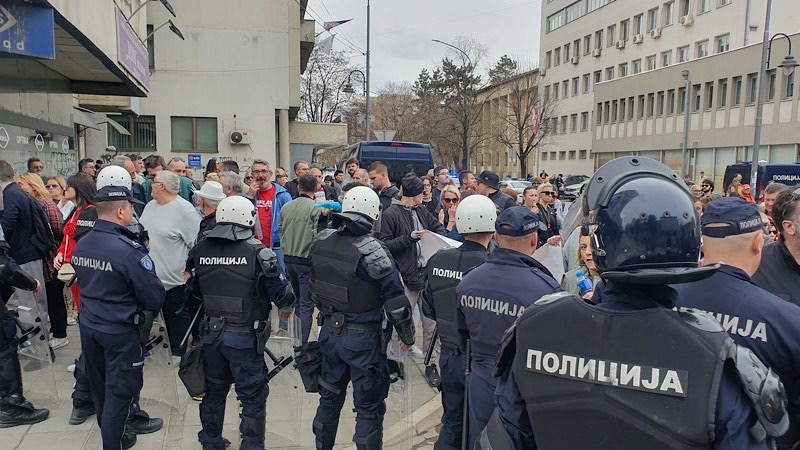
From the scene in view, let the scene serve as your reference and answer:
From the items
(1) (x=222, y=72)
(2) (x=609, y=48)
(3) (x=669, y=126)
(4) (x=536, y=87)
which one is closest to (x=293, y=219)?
(1) (x=222, y=72)

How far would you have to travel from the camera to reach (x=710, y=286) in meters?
2.38

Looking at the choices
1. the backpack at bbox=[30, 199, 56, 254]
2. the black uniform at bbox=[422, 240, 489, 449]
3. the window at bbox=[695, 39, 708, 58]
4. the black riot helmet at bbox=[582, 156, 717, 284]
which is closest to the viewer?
the black riot helmet at bbox=[582, 156, 717, 284]

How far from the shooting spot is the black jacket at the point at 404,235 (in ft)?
20.6

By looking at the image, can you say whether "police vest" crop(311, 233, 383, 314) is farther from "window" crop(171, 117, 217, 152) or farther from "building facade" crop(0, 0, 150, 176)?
"window" crop(171, 117, 217, 152)

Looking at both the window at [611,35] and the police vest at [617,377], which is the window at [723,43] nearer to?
the window at [611,35]

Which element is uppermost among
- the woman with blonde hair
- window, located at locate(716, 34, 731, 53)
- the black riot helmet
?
window, located at locate(716, 34, 731, 53)

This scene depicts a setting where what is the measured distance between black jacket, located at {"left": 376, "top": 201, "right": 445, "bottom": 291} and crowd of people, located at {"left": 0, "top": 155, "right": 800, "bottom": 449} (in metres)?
0.02

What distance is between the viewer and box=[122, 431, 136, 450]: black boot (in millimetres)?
4578

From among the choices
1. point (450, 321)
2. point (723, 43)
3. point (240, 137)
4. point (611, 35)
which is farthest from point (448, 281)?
point (611, 35)

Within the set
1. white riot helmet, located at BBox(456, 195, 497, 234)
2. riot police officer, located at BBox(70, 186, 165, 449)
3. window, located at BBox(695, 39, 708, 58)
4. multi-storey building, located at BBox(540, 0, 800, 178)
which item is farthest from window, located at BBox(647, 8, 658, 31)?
riot police officer, located at BBox(70, 186, 165, 449)

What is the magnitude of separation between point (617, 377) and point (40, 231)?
21.0 ft

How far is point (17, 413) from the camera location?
16.2 ft

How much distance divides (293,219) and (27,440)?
3.21 meters

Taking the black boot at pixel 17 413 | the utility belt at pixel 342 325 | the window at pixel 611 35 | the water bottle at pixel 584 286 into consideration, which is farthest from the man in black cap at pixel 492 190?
the window at pixel 611 35
